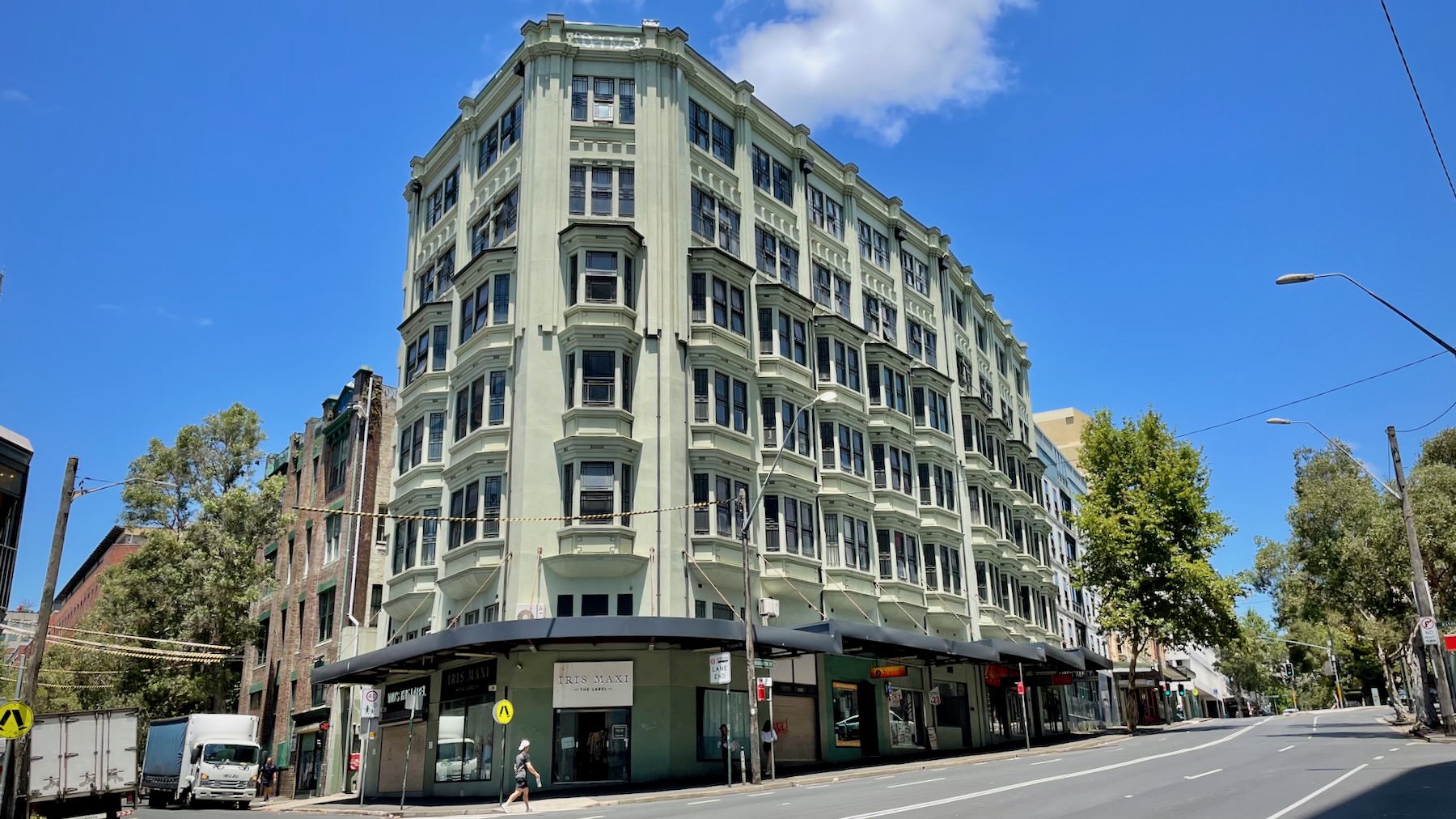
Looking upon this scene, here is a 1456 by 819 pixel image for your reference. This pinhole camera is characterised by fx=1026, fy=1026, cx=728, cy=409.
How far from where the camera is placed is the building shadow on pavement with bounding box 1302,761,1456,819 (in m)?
14.0

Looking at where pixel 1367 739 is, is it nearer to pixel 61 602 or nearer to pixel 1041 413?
pixel 1041 413

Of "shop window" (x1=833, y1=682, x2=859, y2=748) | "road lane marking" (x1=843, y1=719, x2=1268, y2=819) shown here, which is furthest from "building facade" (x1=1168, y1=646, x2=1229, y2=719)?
"road lane marking" (x1=843, y1=719, x2=1268, y2=819)

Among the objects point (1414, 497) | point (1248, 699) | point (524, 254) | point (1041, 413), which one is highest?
point (1041, 413)

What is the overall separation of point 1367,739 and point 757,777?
2189 cm

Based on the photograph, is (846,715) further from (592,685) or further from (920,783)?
(920,783)

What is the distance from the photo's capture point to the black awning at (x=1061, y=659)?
45.3 meters

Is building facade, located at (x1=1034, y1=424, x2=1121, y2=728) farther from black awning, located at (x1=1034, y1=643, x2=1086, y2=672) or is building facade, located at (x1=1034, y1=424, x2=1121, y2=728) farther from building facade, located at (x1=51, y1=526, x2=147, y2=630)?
building facade, located at (x1=51, y1=526, x2=147, y2=630)

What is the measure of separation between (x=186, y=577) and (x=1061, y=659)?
3937cm

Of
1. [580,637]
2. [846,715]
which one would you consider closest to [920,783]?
[580,637]

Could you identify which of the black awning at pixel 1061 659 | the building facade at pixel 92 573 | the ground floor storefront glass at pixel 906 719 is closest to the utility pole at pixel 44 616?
the ground floor storefront glass at pixel 906 719

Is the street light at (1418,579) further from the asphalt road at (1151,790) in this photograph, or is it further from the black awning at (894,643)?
the black awning at (894,643)

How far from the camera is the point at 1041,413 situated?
92.5 m

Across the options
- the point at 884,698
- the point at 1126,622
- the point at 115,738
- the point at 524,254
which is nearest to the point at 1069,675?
the point at 1126,622

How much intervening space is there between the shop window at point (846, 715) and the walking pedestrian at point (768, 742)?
3.33 metres
